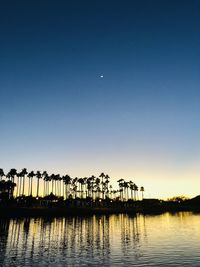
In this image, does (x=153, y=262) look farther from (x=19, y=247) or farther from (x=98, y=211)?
(x=98, y=211)

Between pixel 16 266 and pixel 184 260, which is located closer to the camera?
pixel 16 266

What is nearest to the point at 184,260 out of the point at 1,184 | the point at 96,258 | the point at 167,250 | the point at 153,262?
the point at 153,262

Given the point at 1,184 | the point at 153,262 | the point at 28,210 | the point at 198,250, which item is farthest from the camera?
the point at 1,184

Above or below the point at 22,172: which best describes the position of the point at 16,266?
below

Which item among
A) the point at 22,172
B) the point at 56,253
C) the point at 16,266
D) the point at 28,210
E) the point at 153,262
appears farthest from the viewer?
the point at 22,172

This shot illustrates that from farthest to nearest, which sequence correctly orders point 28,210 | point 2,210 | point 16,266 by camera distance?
point 28,210 → point 2,210 → point 16,266

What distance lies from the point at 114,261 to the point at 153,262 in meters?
4.66

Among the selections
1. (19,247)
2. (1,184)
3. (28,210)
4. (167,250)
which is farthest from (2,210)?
(167,250)

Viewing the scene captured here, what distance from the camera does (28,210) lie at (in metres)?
129

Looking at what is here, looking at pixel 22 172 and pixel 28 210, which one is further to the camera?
pixel 22 172

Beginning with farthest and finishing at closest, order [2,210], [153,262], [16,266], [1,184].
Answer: [1,184] → [2,210] → [153,262] → [16,266]

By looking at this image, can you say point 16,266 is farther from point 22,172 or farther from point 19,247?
point 22,172

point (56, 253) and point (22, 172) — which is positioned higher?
point (22, 172)

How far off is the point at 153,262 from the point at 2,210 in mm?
95624
